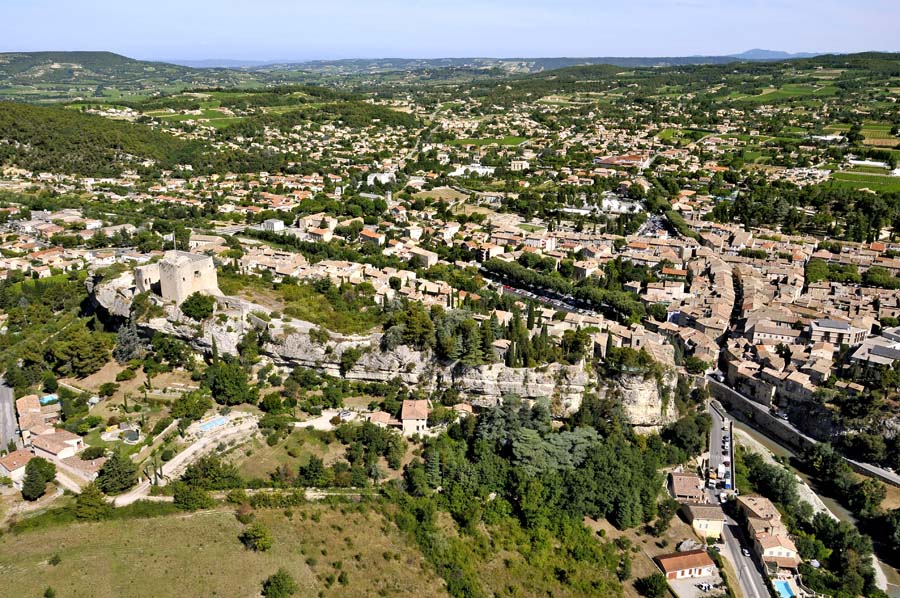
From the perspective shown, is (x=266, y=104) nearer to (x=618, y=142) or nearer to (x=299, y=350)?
(x=618, y=142)

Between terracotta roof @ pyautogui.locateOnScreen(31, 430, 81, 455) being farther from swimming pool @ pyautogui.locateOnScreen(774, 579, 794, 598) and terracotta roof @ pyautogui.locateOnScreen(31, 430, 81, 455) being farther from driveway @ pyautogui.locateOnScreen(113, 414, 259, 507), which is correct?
swimming pool @ pyautogui.locateOnScreen(774, 579, 794, 598)

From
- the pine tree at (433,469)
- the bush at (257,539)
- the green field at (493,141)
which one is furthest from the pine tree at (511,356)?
the green field at (493,141)

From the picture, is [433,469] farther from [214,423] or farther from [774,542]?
[774,542]

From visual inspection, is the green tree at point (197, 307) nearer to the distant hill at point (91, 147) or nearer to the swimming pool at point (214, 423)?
the swimming pool at point (214, 423)

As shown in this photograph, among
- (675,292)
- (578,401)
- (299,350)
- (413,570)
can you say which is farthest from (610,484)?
(675,292)

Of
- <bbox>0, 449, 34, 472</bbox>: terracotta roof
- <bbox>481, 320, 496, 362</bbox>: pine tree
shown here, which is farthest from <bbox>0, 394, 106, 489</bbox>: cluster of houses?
<bbox>481, 320, 496, 362</bbox>: pine tree

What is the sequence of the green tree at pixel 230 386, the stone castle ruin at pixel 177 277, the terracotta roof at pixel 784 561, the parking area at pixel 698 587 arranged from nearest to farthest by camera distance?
the parking area at pixel 698 587
the terracotta roof at pixel 784 561
the green tree at pixel 230 386
the stone castle ruin at pixel 177 277

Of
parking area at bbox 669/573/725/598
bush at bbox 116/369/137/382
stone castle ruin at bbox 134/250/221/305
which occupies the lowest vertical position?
parking area at bbox 669/573/725/598
